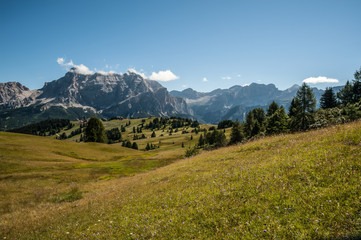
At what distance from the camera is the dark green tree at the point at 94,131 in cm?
9809

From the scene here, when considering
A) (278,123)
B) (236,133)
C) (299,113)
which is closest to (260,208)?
(278,123)

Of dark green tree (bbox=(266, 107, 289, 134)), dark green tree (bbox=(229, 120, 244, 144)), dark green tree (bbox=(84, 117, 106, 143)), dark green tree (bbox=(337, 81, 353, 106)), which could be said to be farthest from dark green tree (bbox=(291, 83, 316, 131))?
dark green tree (bbox=(84, 117, 106, 143))

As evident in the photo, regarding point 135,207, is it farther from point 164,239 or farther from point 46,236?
point 46,236

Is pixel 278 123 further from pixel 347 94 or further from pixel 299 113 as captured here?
pixel 347 94

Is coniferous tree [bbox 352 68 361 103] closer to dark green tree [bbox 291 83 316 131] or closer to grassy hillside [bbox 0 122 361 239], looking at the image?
dark green tree [bbox 291 83 316 131]

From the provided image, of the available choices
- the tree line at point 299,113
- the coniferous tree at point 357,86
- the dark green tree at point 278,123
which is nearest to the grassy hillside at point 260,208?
the tree line at point 299,113

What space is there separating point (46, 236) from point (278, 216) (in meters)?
12.6

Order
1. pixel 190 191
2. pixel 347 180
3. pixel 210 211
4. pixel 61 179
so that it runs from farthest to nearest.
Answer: pixel 61 179
pixel 190 191
pixel 210 211
pixel 347 180

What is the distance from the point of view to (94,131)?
326 feet

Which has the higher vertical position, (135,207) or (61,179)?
(135,207)

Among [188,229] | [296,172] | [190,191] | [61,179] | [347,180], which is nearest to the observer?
[347,180]

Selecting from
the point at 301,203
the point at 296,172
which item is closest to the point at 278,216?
the point at 301,203

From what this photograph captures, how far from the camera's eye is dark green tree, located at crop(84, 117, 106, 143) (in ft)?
322

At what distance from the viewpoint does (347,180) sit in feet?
20.3
